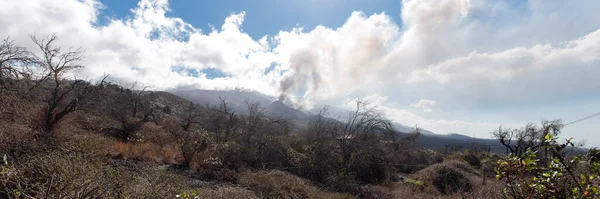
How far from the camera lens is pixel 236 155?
56.3 feet

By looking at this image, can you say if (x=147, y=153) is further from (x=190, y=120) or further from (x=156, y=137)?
(x=190, y=120)

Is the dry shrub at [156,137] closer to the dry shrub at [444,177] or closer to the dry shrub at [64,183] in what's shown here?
the dry shrub at [64,183]

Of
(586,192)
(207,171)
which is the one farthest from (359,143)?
(586,192)

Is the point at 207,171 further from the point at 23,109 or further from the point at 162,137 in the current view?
the point at 162,137

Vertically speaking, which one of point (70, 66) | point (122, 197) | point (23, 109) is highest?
→ point (70, 66)

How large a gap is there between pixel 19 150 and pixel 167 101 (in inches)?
2287

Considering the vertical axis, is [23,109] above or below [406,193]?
above

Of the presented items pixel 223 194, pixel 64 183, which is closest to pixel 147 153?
pixel 223 194

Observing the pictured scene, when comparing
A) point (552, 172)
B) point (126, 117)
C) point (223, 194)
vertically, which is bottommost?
point (223, 194)

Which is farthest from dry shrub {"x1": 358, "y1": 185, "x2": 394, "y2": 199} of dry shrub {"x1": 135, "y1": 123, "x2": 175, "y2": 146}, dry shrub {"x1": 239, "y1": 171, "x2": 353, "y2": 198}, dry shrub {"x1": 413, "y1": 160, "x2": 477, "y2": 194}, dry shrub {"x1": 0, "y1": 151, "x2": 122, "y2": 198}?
dry shrub {"x1": 0, "y1": 151, "x2": 122, "y2": 198}

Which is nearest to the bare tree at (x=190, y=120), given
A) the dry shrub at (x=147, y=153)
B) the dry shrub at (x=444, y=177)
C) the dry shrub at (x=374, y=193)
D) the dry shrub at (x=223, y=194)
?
the dry shrub at (x=147, y=153)

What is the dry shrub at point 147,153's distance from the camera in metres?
14.5

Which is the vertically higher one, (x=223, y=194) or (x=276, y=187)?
(x=223, y=194)

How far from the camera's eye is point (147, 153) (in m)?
15.6
